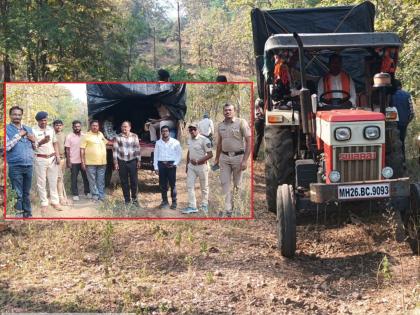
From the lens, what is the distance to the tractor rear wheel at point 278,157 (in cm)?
620

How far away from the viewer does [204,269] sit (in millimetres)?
5461

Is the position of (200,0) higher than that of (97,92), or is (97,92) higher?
(200,0)

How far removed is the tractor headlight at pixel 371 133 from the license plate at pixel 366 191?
18.4 inches

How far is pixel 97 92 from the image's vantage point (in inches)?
222

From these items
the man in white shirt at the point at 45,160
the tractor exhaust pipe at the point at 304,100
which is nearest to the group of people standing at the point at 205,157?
the tractor exhaust pipe at the point at 304,100

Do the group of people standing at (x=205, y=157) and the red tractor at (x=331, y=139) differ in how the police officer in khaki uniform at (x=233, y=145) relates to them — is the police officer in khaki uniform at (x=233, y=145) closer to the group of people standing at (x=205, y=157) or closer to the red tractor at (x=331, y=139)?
the group of people standing at (x=205, y=157)

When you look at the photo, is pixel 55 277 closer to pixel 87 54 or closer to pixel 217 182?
pixel 217 182

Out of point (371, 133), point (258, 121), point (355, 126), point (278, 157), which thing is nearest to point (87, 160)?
point (278, 157)

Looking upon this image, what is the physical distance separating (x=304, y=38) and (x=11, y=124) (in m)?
3.21

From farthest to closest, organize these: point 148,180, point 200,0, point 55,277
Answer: point 200,0 → point 148,180 → point 55,277

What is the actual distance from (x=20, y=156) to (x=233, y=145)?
7.53ft

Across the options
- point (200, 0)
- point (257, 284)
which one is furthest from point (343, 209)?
point (200, 0)

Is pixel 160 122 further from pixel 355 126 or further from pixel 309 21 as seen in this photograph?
pixel 309 21

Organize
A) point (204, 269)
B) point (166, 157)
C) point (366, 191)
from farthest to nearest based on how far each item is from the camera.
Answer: point (166, 157) < point (204, 269) < point (366, 191)
